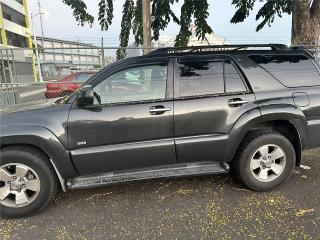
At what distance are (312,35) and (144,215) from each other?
821 centimetres

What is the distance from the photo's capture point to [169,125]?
3.70 meters

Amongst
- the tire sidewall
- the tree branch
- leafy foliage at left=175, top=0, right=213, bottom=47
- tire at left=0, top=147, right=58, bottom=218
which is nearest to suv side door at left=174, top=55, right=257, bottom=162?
the tire sidewall

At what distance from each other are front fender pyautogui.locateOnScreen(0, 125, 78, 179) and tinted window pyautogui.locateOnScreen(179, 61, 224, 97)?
154 cm

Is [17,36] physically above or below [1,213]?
above

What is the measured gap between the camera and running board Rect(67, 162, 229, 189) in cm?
363

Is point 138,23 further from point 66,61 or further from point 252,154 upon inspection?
point 252,154

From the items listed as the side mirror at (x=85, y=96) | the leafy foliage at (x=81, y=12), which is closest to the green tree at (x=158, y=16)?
the leafy foliage at (x=81, y=12)

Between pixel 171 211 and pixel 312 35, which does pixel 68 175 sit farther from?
pixel 312 35

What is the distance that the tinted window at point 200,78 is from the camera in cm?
381

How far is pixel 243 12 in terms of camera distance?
11.5 m

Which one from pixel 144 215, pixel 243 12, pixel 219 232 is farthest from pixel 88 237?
pixel 243 12

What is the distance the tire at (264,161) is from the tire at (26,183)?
91.2 inches

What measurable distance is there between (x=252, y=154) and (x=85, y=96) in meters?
2.14

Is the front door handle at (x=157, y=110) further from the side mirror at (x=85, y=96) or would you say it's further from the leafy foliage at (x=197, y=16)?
the leafy foliage at (x=197, y=16)
